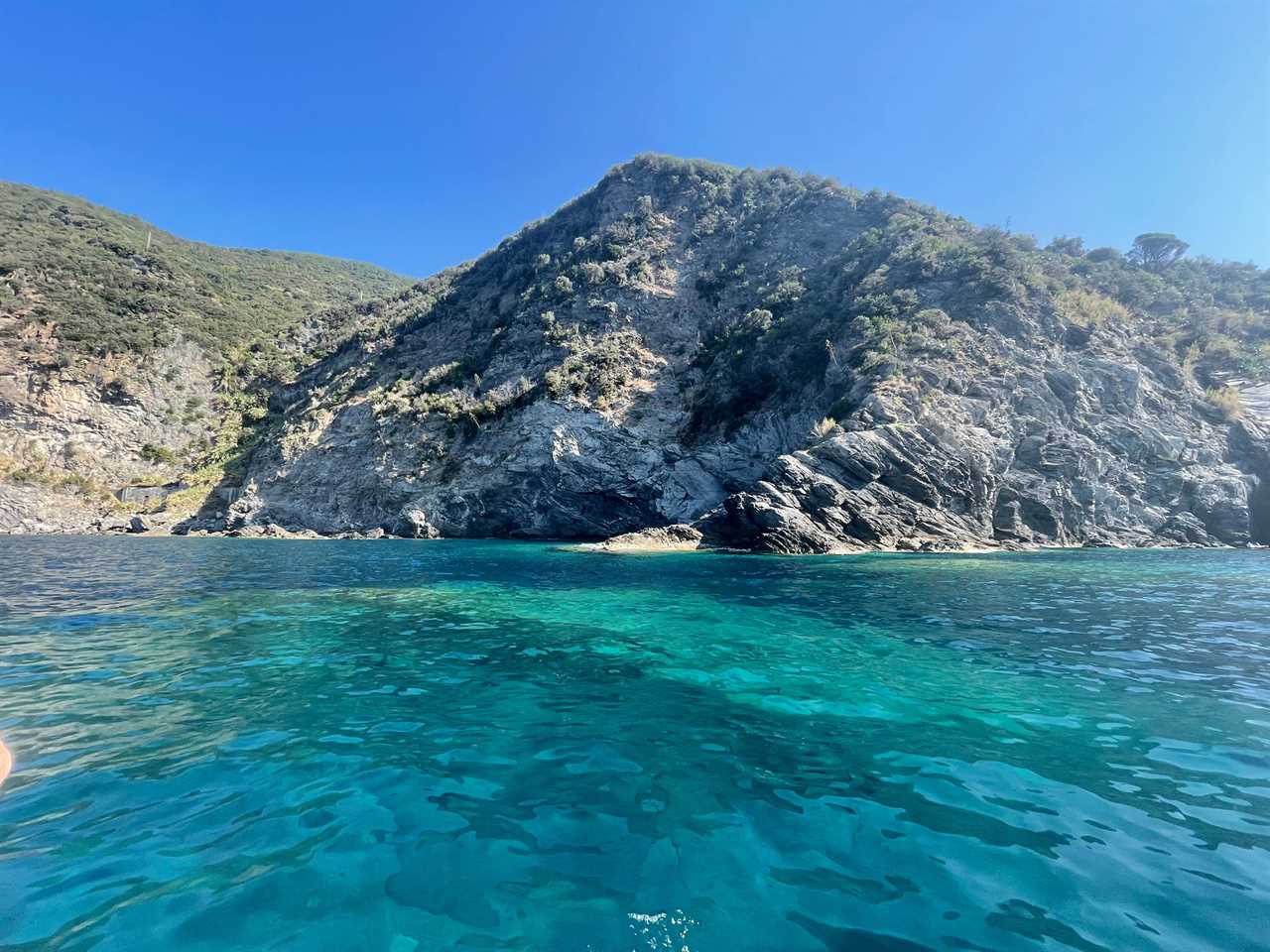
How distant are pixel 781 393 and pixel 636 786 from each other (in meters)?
44.1

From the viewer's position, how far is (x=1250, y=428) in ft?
A: 123

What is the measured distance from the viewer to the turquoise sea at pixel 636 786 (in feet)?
11.6

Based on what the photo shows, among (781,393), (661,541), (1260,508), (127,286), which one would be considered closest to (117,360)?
(127,286)

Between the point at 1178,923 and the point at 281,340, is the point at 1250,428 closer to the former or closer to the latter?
the point at 1178,923

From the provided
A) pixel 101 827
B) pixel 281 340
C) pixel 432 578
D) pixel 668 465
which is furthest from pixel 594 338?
pixel 101 827

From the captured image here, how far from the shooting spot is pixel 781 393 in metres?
46.5

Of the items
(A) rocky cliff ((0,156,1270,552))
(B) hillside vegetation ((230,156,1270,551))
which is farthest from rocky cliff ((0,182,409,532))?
(B) hillside vegetation ((230,156,1270,551))

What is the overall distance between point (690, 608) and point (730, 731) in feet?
28.0

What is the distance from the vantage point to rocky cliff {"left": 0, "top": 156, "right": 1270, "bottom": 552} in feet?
116

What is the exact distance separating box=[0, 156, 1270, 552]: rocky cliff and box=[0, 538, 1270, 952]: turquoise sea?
75.2ft

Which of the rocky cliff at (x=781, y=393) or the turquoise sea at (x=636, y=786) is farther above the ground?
the rocky cliff at (x=781, y=393)

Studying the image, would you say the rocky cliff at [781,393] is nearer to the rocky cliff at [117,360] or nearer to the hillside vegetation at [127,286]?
the rocky cliff at [117,360]

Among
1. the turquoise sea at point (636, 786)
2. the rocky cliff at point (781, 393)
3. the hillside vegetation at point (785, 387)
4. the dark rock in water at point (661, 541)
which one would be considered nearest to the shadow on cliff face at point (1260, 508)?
the rocky cliff at point (781, 393)

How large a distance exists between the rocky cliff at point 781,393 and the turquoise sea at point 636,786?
75.2 feet
